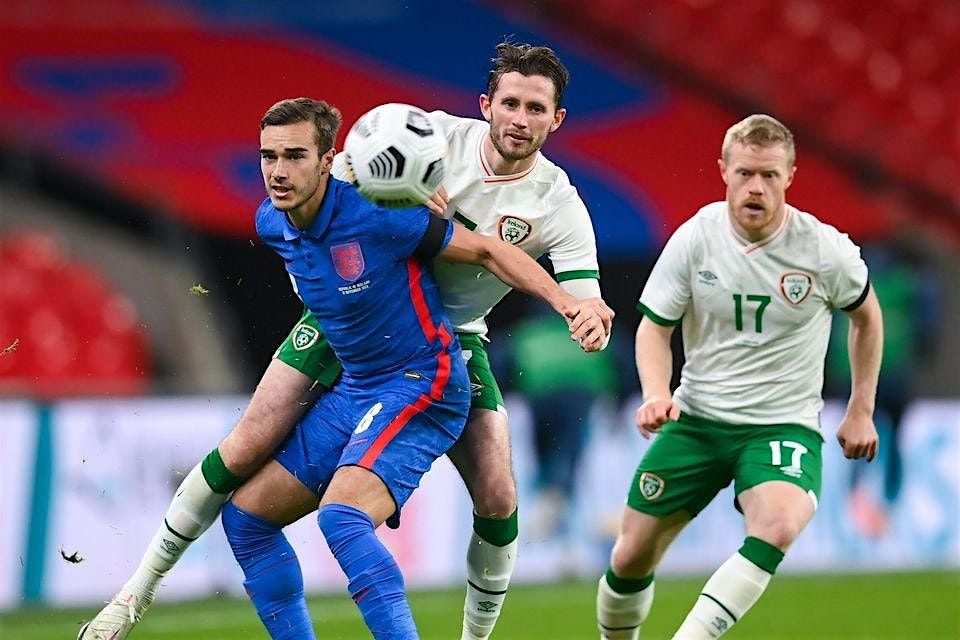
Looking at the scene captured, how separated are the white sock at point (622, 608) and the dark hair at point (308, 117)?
7.07 feet

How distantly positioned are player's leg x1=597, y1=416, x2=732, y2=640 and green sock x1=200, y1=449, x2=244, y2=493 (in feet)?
5.12

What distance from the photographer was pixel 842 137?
47.7 feet

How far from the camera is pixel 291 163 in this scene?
5184mm

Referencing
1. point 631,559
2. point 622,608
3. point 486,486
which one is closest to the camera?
point 486,486

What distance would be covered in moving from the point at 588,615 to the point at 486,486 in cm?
401

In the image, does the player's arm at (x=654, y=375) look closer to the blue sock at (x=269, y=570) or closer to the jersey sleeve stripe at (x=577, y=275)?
the jersey sleeve stripe at (x=577, y=275)

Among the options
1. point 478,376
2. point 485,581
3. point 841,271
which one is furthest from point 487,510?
point 841,271

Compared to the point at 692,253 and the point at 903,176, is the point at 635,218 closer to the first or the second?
the point at 903,176


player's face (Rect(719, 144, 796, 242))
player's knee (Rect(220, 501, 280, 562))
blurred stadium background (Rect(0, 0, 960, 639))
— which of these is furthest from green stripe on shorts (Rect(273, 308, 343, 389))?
blurred stadium background (Rect(0, 0, 960, 639))

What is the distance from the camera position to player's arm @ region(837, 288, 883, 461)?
5.94 m

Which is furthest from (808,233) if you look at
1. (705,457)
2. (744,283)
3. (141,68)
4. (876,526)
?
(141,68)

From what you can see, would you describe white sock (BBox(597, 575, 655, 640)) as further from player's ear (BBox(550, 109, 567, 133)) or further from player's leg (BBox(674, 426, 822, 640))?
player's ear (BBox(550, 109, 567, 133))

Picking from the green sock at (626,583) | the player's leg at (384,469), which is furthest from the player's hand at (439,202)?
the green sock at (626,583)

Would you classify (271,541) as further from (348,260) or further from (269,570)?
(348,260)
